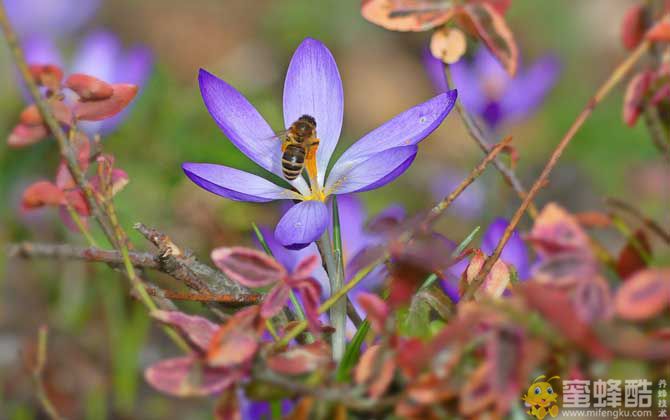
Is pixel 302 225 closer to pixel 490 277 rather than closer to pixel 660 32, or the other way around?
pixel 490 277

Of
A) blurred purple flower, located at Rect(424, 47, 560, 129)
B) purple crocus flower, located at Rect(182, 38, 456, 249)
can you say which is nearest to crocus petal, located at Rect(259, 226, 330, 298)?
purple crocus flower, located at Rect(182, 38, 456, 249)

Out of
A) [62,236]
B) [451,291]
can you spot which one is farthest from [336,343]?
[62,236]

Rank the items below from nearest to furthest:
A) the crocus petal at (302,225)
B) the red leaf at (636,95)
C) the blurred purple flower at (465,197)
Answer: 1. the crocus petal at (302,225)
2. the red leaf at (636,95)
3. the blurred purple flower at (465,197)

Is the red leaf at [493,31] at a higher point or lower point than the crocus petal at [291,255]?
higher

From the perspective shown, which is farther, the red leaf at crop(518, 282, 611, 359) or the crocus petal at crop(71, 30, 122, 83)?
the crocus petal at crop(71, 30, 122, 83)

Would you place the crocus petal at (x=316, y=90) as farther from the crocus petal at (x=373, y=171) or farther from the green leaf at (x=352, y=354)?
the green leaf at (x=352, y=354)

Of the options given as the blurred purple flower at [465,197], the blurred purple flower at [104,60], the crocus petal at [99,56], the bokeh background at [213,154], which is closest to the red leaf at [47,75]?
the bokeh background at [213,154]

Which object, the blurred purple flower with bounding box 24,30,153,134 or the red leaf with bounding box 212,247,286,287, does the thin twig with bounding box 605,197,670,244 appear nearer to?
the red leaf with bounding box 212,247,286,287
